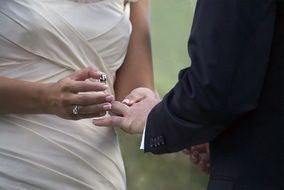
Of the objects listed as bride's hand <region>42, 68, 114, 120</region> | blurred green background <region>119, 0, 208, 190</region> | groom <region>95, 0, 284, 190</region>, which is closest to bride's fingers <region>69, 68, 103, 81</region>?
bride's hand <region>42, 68, 114, 120</region>

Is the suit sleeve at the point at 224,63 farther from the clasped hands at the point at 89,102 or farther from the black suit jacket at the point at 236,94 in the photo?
the clasped hands at the point at 89,102

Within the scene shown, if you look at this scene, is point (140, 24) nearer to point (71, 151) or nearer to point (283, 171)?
point (71, 151)

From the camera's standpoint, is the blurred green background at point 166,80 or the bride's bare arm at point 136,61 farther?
the blurred green background at point 166,80

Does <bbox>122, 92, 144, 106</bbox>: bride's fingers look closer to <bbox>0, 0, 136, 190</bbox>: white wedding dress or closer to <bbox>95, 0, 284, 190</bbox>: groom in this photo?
<bbox>0, 0, 136, 190</bbox>: white wedding dress

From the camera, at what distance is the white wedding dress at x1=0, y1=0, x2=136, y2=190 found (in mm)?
1615

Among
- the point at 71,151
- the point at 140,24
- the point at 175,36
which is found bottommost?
the point at 175,36

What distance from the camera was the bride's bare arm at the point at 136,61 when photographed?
74.1 inches

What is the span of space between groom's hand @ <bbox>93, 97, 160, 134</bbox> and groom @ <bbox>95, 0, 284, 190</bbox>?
0.22 m

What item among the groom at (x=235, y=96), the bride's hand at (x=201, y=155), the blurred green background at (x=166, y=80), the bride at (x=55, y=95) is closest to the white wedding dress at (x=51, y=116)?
the bride at (x=55, y=95)

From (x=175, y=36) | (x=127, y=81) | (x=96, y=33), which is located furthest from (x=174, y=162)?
(x=96, y=33)

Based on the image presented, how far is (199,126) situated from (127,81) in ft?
2.02

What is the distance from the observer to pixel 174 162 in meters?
2.78

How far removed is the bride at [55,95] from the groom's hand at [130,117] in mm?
52

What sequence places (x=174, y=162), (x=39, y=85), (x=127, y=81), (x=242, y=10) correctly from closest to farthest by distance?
(x=242, y=10) < (x=39, y=85) < (x=127, y=81) < (x=174, y=162)
